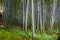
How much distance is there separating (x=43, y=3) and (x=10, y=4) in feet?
3.49

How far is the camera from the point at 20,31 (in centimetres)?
449

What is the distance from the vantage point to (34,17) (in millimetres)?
5023

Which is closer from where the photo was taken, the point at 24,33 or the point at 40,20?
the point at 24,33

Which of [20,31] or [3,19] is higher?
[3,19]

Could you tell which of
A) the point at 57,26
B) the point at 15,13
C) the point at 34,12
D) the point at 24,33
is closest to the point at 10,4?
the point at 15,13

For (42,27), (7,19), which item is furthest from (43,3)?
(7,19)

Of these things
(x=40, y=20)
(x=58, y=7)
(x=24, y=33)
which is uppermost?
(x=58, y=7)

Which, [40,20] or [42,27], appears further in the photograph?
[40,20]

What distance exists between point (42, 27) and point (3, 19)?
1.18 meters

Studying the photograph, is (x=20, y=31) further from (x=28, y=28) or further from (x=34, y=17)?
(x=34, y=17)

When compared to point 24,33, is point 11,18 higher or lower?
higher

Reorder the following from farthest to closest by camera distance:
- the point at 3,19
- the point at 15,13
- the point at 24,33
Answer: the point at 15,13
the point at 3,19
the point at 24,33

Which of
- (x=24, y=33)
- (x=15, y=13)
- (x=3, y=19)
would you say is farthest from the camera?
(x=15, y=13)

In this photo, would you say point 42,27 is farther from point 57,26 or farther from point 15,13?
point 15,13
